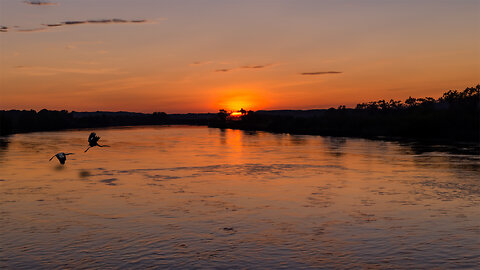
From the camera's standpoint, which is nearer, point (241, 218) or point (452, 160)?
point (241, 218)

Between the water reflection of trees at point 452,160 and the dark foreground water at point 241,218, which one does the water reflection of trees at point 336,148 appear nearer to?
the water reflection of trees at point 452,160

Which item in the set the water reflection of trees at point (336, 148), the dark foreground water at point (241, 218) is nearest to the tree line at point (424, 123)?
the water reflection of trees at point (336, 148)

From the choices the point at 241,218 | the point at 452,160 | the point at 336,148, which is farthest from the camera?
the point at 336,148

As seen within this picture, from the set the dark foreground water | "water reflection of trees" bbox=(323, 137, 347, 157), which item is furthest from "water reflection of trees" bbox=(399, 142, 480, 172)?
"water reflection of trees" bbox=(323, 137, 347, 157)

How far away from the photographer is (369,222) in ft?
54.3

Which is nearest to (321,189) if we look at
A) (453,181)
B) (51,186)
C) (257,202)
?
(257,202)

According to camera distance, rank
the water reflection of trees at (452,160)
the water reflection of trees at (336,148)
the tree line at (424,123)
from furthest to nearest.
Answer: the tree line at (424,123) → the water reflection of trees at (336,148) → the water reflection of trees at (452,160)

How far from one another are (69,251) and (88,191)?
34.1 feet

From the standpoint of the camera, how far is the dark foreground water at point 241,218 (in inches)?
500

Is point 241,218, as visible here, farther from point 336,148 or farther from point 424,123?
point 424,123

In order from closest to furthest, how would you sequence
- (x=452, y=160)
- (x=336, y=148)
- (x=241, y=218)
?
(x=241, y=218), (x=452, y=160), (x=336, y=148)

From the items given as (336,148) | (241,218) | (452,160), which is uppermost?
(336,148)

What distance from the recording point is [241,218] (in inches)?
677

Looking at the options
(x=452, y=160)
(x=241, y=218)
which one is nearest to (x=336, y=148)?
(x=452, y=160)
